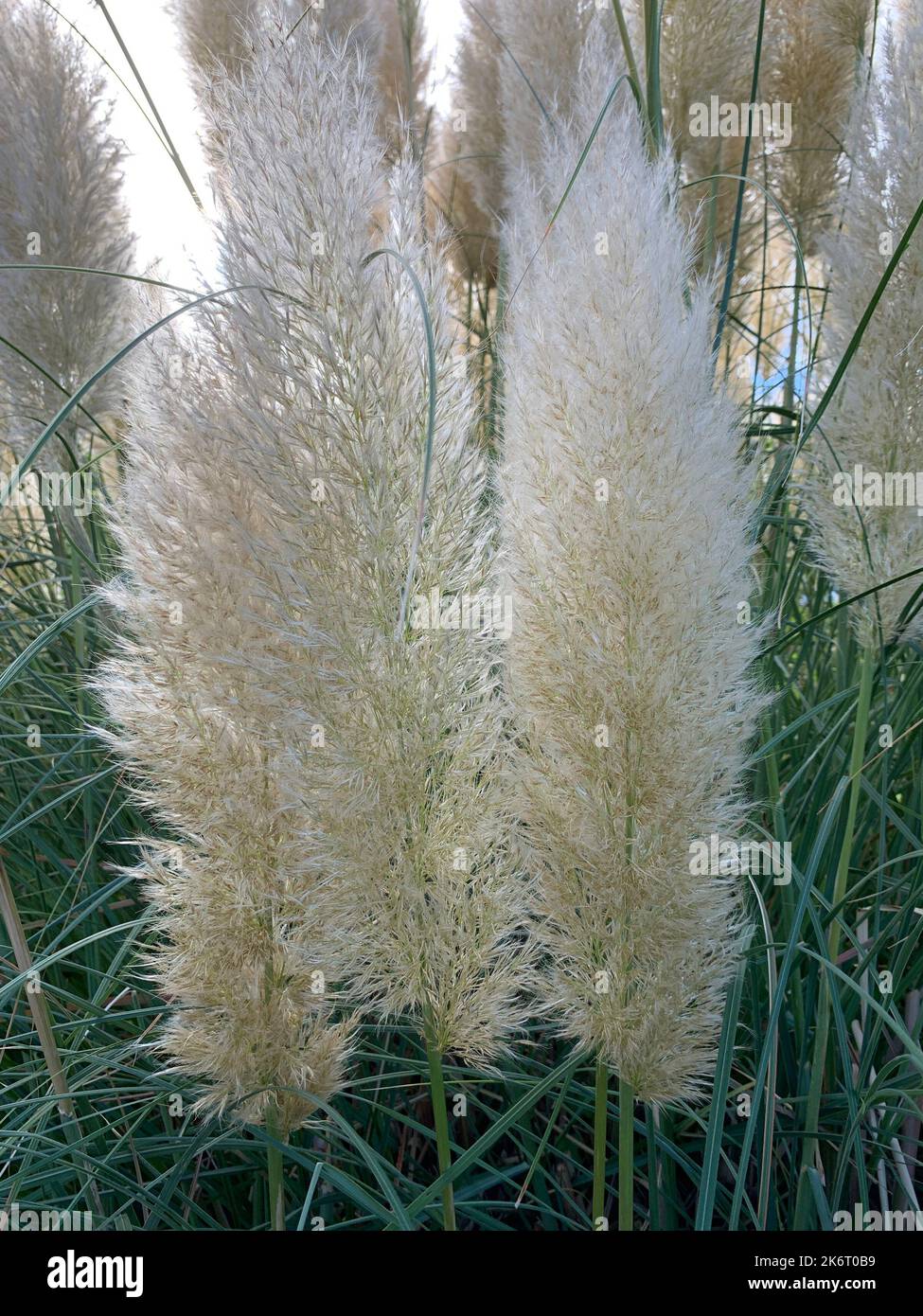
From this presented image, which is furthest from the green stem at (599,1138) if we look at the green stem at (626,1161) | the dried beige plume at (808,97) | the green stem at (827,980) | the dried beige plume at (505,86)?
the dried beige plume at (808,97)

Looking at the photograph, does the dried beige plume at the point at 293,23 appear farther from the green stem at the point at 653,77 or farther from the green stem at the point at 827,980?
the green stem at the point at 827,980

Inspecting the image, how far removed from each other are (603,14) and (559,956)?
7.56 feet

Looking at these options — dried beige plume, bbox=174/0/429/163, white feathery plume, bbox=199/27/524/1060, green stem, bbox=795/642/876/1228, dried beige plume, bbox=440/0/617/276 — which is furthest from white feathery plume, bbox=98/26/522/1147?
dried beige plume, bbox=174/0/429/163

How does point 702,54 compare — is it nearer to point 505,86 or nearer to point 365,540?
point 505,86

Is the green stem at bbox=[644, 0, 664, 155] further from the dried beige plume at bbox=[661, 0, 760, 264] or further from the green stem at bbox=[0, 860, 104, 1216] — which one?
the green stem at bbox=[0, 860, 104, 1216]

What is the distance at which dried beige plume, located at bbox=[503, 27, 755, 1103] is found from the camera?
1377 mm

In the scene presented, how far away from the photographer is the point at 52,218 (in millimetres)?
2533

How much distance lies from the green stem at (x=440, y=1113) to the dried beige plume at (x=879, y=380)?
43.4 inches

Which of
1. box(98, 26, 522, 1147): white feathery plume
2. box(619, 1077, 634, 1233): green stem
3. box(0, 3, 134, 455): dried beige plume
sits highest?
box(0, 3, 134, 455): dried beige plume

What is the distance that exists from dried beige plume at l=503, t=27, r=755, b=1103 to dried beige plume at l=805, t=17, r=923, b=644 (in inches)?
21.4

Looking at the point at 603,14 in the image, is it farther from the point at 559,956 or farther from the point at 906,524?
the point at 559,956

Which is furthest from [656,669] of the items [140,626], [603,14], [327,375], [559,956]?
[603,14]

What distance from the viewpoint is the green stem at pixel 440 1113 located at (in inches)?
58.0

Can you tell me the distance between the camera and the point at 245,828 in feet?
4.63
